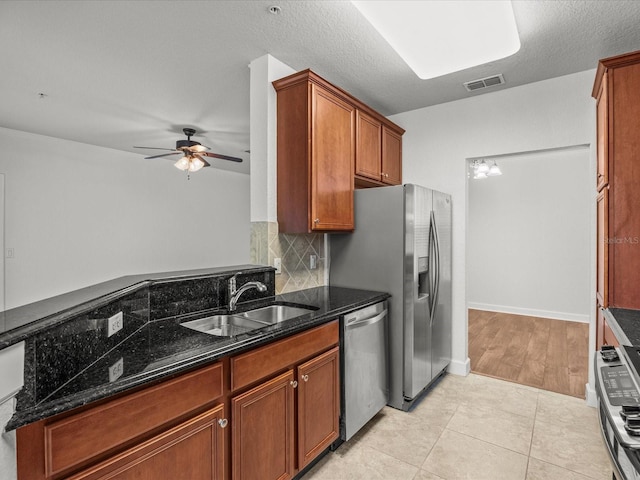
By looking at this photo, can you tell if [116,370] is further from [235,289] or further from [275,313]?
[275,313]

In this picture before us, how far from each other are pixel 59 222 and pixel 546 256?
283 inches

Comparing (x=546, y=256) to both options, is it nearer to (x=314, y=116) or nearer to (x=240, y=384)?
(x=314, y=116)

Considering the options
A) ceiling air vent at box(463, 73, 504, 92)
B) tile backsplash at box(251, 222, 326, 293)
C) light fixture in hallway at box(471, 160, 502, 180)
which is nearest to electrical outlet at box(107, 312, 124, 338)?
tile backsplash at box(251, 222, 326, 293)

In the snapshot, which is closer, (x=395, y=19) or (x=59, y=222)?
(x=395, y=19)

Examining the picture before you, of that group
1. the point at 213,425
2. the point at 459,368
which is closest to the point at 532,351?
the point at 459,368

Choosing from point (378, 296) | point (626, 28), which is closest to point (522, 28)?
point (626, 28)

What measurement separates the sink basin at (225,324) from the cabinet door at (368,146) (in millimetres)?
1511

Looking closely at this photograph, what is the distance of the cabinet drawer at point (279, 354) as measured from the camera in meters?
1.48

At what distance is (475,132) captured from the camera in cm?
328

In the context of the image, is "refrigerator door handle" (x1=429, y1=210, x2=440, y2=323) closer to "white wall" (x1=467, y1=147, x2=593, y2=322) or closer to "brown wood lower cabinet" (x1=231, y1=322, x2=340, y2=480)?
"brown wood lower cabinet" (x1=231, y1=322, x2=340, y2=480)

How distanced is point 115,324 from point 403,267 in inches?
74.2

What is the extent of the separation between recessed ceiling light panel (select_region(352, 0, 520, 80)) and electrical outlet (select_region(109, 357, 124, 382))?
7.04 ft

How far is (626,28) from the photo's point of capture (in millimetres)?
2207

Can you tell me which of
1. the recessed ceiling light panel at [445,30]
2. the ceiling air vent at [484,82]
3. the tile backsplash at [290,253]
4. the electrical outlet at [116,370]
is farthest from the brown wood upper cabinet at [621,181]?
the electrical outlet at [116,370]
